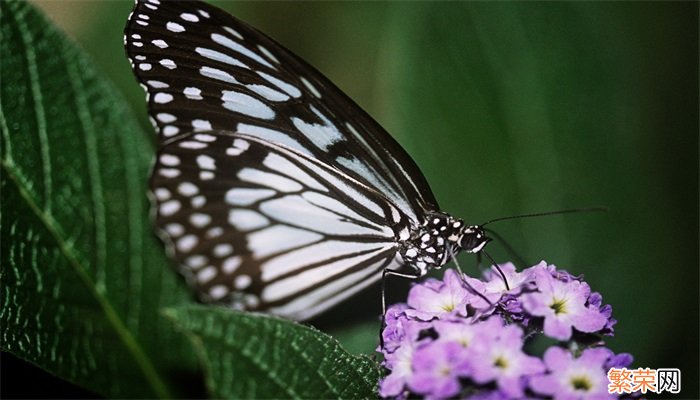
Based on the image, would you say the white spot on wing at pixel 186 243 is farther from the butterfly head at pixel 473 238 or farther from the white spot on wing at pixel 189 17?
the butterfly head at pixel 473 238

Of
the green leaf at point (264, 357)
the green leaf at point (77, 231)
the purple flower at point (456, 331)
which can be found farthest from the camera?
the green leaf at point (77, 231)

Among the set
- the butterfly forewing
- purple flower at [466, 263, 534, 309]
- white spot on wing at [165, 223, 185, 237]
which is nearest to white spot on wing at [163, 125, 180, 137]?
the butterfly forewing

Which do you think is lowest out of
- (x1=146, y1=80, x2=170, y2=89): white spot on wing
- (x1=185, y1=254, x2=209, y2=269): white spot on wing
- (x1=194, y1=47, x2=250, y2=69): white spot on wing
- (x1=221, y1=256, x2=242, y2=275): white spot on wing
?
(x1=185, y1=254, x2=209, y2=269): white spot on wing

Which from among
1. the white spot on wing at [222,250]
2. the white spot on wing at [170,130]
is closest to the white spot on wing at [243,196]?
the white spot on wing at [222,250]

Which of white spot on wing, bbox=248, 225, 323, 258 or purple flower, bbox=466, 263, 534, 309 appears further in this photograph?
white spot on wing, bbox=248, 225, 323, 258

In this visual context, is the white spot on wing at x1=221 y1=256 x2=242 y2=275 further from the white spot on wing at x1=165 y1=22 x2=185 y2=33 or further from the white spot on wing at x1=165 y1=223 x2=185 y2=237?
the white spot on wing at x1=165 y1=22 x2=185 y2=33

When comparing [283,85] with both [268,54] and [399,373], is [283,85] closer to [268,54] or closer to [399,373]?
[268,54]
